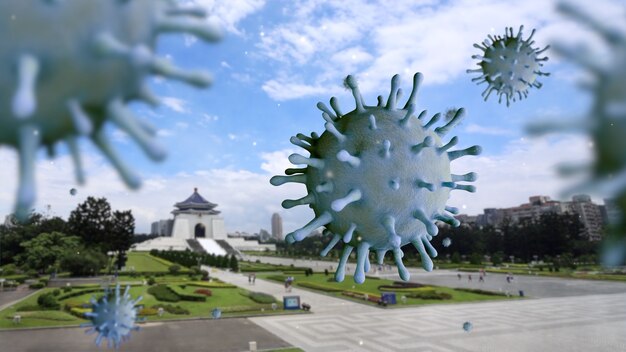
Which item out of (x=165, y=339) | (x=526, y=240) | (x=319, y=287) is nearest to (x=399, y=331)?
(x=165, y=339)

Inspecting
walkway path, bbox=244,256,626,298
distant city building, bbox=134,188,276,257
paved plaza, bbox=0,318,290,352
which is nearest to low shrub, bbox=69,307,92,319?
paved plaza, bbox=0,318,290,352

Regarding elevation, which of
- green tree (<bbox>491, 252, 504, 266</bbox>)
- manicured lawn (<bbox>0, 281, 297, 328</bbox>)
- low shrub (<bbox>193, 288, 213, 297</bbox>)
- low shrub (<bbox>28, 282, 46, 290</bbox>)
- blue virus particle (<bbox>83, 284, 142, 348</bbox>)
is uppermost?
green tree (<bbox>491, 252, 504, 266</bbox>)

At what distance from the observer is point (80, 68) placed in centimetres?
154

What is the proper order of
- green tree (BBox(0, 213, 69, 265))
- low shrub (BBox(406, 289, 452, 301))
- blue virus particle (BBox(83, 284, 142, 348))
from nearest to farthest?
blue virus particle (BBox(83, 284, 142, 348)), low shrub (BBox(406, 289, 452, 301)), green tree (BBox(0, 213, 69, 265))

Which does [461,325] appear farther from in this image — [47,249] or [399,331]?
[47,249]

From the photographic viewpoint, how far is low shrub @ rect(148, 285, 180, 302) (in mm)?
34203

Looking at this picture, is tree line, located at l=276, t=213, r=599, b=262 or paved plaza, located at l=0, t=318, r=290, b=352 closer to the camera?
paved plaza, located at l=0, t=318, r=290, b=352

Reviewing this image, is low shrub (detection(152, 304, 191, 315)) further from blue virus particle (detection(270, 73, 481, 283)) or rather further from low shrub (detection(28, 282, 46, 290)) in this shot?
blue virus particle (detection(270, 73, 481, 283))

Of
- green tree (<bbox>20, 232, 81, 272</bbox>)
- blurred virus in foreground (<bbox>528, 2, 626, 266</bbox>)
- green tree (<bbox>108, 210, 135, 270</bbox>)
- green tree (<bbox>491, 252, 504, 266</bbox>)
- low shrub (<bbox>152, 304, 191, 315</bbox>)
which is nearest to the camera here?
blurred virus in foreground (<bbox>528, 2, 626, 266</bbox>)

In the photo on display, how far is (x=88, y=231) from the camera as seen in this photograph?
5503 cm

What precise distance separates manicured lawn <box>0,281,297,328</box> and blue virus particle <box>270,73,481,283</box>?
24497 mm

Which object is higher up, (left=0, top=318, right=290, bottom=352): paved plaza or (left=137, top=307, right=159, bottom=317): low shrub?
(left=137, top=307, right=159, bottom=317): low shrub

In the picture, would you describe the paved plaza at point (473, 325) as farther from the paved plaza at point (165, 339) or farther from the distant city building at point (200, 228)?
the distant city building at point (200, 228)

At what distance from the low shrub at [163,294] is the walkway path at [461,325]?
8.54 m
